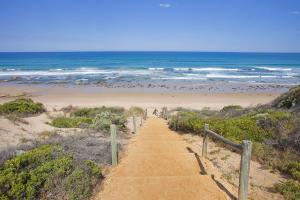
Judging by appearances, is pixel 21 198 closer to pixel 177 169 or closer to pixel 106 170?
pixel 106 170

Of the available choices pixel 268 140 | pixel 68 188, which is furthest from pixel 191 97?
pixel 68 188

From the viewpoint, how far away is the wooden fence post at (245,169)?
18.6 ft

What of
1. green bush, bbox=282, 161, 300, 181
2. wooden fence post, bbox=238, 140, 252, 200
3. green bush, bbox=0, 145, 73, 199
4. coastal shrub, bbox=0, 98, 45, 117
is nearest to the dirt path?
wooden fence post, bbox=238, 140, 252, 200

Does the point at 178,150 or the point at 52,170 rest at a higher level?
the point at 52,170

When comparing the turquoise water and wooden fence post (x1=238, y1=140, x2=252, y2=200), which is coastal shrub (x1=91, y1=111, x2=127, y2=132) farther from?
the turquoise water

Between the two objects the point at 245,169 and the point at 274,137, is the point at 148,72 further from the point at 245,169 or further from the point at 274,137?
the point at 245,169

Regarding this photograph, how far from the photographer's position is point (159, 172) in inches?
296

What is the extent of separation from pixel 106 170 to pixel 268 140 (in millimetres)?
4905

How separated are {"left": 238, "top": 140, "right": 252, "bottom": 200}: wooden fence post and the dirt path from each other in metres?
0.39

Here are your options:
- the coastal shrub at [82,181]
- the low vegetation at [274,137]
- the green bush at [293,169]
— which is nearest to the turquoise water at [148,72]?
the low vegetation at [274,137]

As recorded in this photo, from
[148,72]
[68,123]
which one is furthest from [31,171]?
[148,72]

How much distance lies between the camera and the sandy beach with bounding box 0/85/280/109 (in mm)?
31000

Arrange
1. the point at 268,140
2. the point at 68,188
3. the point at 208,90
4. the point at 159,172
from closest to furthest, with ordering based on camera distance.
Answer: the point at 68,188
the point at 159,172
the point at 268,140
the point at 208,90

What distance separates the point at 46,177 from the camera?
5867 millimetres
